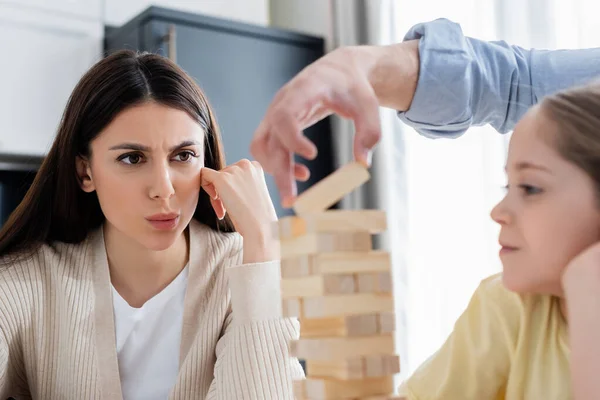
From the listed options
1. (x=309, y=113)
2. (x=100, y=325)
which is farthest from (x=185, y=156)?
(x=309, y=113)

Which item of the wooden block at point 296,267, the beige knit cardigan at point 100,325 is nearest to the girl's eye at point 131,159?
the beige knit cardigan at point 100,325

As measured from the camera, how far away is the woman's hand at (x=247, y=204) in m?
1.40

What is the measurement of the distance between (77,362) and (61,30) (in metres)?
1.81

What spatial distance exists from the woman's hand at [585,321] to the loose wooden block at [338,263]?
20 cm

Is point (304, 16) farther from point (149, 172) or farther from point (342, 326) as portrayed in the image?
point (342, 326)

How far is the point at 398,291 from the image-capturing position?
9.21 ft

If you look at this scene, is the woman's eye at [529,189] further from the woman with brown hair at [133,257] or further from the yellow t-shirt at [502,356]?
the woman with brown hair at [133,257]

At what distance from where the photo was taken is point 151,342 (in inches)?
59.7

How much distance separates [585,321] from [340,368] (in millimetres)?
255

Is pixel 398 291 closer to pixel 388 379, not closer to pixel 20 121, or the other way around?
pixel 20 121

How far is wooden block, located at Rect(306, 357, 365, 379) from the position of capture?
68cm

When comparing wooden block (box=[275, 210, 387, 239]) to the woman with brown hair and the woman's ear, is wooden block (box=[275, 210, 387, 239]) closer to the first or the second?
the woman with brown hair

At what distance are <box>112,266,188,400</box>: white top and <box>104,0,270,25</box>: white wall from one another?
179 cm

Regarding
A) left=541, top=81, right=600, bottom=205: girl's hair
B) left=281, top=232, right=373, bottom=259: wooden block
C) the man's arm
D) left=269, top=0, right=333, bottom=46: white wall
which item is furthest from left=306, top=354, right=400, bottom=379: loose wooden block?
left=269, top=0, right=333, bottom=46: white wall
